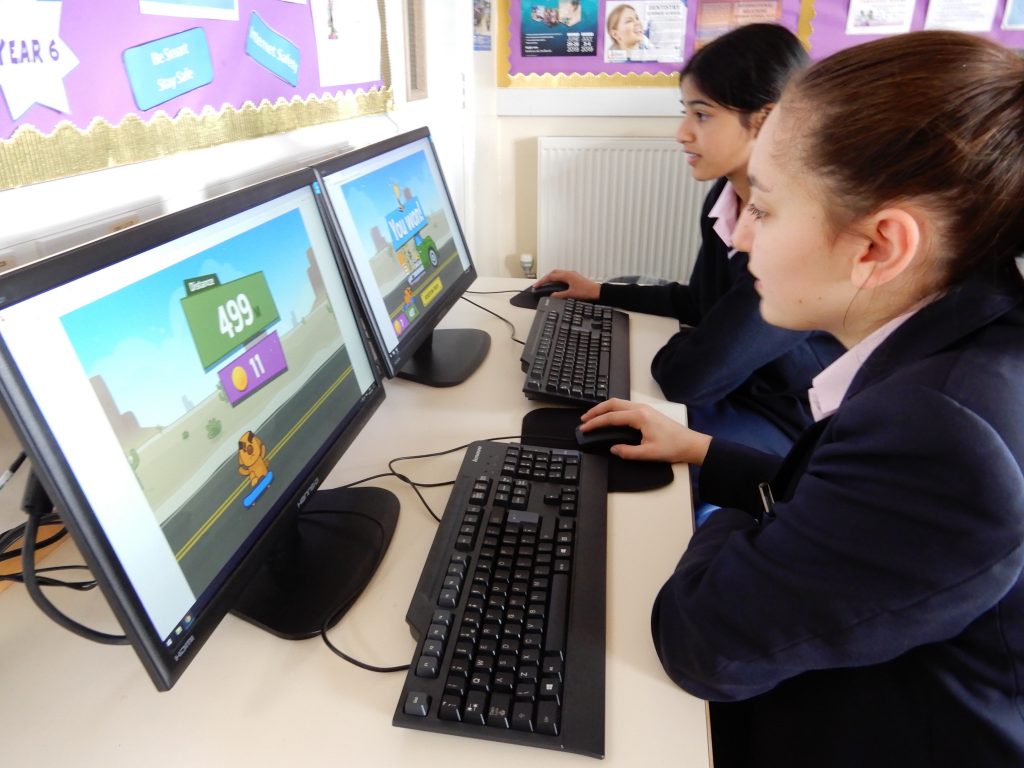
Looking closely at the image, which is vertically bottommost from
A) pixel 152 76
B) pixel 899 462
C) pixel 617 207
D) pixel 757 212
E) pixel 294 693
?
pixel 617 207

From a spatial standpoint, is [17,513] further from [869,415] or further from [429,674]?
[869,415]

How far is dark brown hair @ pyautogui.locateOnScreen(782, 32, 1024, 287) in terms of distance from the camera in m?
0.54

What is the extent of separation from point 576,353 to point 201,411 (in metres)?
0.73

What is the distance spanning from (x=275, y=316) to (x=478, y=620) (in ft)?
1.19

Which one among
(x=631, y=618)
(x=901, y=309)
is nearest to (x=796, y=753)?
(x=631, y=618)

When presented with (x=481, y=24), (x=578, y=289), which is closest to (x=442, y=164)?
(x=481, y=24)

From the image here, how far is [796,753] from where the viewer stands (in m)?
0.65

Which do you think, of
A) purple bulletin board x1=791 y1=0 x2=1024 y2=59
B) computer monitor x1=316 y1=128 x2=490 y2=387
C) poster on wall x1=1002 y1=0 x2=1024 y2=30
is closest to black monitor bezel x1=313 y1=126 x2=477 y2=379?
computer monitor x1=316 y1=128 x2=490 y2=387

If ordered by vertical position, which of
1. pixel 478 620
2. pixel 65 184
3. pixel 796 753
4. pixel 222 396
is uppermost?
pixel 65 184

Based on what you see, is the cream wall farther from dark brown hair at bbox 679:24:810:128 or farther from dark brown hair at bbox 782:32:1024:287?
dark brown hair at bbox 782:32:1024:287

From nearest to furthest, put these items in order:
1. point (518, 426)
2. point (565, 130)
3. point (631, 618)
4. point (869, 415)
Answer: point (869, 415), point (631, 618), point (518, 426), point (565, 130)

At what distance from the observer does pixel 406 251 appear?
1.13 metres

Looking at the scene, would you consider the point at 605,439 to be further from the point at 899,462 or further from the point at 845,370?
the point at 899,462

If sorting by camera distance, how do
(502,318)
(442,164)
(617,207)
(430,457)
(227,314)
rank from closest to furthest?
(227,314) → (430,457) → (502,318) → (442,164) → (617,207)
